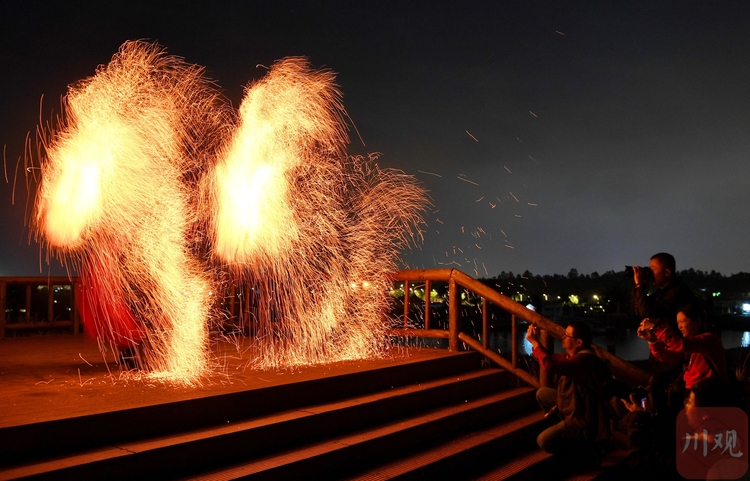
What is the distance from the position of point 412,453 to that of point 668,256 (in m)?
2.79

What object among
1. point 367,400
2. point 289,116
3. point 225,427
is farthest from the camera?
point 289,116

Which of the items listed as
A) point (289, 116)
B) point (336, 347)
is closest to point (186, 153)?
point (289, 116)

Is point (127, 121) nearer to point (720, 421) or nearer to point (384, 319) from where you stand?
point (384, 319)

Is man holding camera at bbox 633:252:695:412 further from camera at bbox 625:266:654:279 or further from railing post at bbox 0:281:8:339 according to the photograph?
railing post at bbox 0:281:8:339

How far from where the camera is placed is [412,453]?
15.8ft

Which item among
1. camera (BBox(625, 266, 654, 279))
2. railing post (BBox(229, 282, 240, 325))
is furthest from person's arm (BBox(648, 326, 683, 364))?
railing post (BBox(229, 282, 240, 325))

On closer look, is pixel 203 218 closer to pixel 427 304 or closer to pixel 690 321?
pixel 427 304

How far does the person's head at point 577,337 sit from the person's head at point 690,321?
73 centimetres

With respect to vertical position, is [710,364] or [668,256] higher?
[668,256]

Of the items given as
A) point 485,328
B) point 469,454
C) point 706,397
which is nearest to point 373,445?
point 469,454

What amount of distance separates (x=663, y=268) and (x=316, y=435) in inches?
128

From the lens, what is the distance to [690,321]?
4316 millimetres

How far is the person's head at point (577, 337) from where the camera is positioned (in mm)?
4875

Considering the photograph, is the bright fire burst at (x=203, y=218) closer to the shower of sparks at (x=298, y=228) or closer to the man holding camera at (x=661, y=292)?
the shower of sparks at (x=298, y=228)
